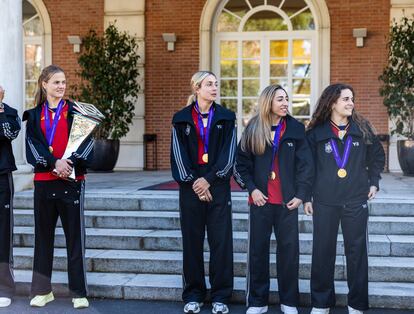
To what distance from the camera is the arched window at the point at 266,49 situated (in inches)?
475

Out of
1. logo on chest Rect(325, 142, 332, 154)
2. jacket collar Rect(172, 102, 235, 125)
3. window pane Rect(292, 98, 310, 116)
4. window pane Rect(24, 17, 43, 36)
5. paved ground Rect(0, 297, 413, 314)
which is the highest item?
window pane Rect(24, 17, 43, 36)

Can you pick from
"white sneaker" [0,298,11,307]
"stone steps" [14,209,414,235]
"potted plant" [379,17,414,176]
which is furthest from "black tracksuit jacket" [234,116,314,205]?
"potted plant" [379,17,414,176]

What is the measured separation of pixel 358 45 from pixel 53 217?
323 inches

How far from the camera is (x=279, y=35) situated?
1212 cm

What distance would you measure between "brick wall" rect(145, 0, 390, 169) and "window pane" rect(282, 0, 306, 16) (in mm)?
639

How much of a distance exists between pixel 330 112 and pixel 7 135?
2649 millimetres

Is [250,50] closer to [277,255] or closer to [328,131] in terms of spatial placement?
[328,131]

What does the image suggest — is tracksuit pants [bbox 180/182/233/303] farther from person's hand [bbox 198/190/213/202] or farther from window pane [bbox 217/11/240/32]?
window pane [bbox 217/11/240/32]

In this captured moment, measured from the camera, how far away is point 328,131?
4.52 m

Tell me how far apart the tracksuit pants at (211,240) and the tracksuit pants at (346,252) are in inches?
27.1

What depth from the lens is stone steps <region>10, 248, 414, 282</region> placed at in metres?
5.32

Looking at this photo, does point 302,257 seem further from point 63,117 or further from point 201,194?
point 63,117

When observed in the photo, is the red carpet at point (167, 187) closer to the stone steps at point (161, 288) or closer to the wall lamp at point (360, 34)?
the stone steps at point (161, 288)

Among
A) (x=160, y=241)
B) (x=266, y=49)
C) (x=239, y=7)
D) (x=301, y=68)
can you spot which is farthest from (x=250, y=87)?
(x=160, y=241)
